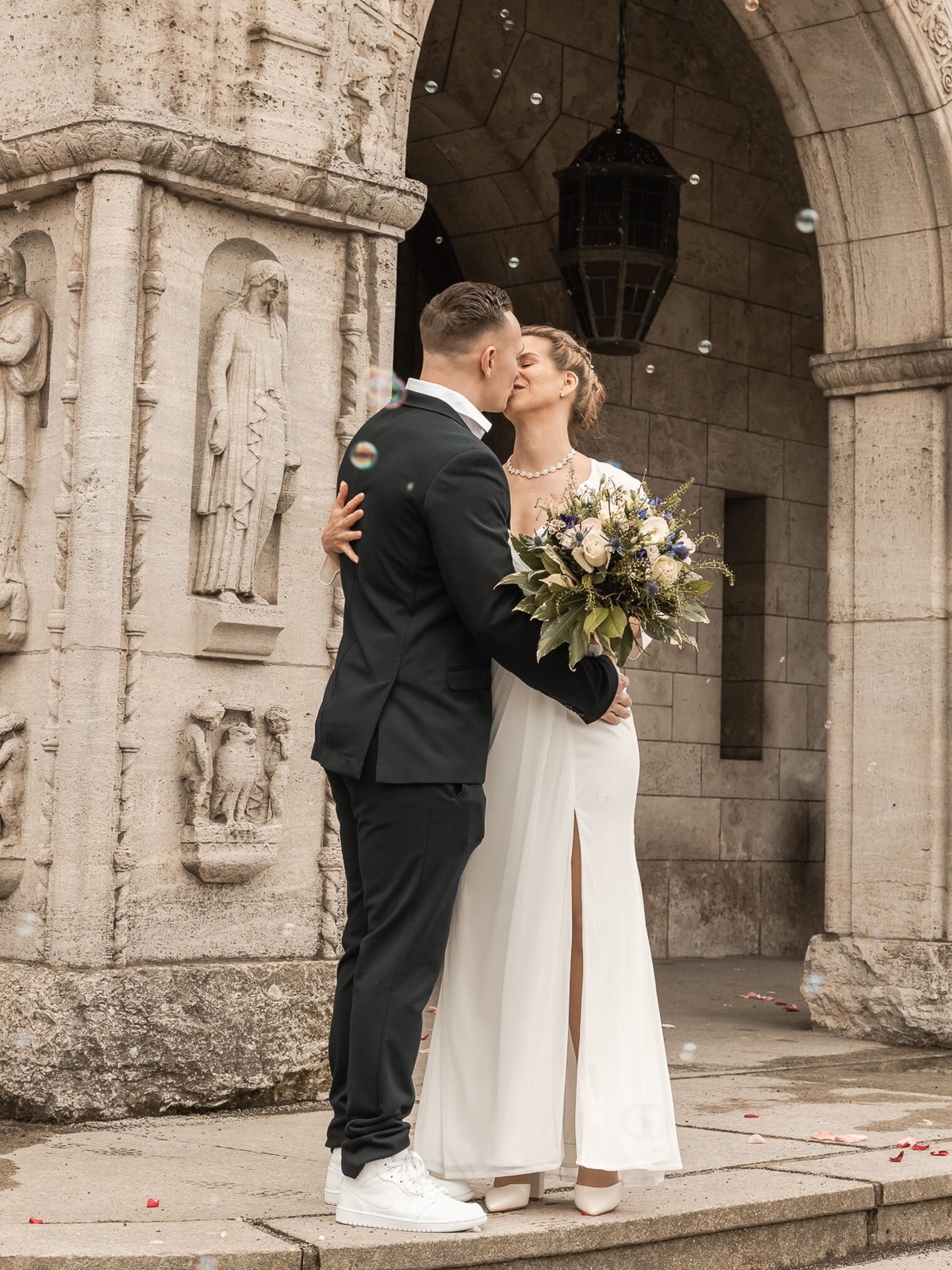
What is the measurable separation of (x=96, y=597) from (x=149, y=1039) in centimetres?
129

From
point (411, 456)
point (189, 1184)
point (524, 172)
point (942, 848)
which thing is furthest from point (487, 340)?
point (524, 172)

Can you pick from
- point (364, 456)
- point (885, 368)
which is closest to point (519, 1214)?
point (364, 456)

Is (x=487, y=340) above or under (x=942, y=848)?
above

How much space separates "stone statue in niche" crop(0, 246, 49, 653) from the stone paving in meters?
1.68

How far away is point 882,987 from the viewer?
7703mm

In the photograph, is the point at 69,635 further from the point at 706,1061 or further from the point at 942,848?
the point at 942,848

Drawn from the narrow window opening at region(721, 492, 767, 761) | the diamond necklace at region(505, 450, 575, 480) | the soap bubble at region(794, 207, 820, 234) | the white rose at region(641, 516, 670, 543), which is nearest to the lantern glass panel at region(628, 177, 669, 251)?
the soap bubble at region(794, 207, 820, 234)

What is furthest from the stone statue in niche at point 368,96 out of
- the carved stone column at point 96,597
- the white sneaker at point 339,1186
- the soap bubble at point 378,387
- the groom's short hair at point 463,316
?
the white sneaker at point 339,1186

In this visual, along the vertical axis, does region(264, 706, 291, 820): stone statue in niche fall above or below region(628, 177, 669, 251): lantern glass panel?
below

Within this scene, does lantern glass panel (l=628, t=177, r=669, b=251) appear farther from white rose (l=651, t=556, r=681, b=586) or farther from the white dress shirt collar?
white rose (l=651, t=556, r=681, b=586)

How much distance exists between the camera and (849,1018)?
7793 millimetres

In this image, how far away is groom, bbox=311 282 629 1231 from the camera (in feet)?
12.2

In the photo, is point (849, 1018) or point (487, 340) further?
point (849, 1018)

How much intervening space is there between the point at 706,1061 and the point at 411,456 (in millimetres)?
3925
